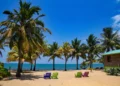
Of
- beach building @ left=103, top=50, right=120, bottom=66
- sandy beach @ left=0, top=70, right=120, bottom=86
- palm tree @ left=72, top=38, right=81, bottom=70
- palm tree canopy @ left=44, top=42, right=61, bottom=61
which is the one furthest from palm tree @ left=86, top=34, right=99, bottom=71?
→ sandy beach @ left=0, top=70, right=120, bottom=86

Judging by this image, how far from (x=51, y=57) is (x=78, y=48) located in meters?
9.28

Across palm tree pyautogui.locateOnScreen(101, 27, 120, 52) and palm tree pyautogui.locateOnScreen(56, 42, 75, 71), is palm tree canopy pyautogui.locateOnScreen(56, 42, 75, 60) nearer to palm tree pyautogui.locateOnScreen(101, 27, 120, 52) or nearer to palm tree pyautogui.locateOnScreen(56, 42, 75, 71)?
palm tree pyautogui.locateOnScreen(56, 42, 75, 71)

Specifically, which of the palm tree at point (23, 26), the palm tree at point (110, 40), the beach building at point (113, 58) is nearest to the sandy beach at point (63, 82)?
the palm tree at point (23, 26)

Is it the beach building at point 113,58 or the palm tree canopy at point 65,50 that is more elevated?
the palm tree canopy at point 65,50

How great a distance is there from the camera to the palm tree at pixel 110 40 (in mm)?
48631

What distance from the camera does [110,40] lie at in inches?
1929

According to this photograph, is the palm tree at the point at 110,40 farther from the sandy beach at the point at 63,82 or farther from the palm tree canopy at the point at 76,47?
the sandy beach at the point at 63,82

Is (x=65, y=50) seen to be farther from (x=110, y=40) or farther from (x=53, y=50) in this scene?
(x=110, y=40)

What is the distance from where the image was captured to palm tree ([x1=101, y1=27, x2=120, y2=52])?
160 ft

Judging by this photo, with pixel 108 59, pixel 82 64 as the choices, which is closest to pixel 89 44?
pixel 82 64

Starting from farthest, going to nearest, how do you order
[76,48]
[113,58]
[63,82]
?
[76,48], [113,58], [63,82]

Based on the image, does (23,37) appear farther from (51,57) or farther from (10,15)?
(51,57)

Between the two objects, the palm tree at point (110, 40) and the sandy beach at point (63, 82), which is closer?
the sandy beach at point (63, 82)

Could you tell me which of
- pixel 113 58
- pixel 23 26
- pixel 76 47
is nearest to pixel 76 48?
pixel 76 47
